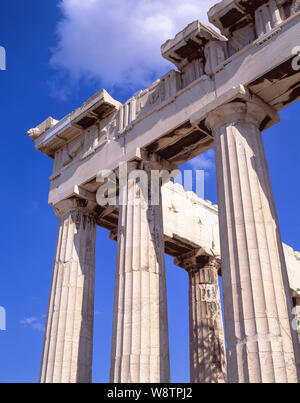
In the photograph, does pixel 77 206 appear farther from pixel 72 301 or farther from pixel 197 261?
pixel 197 261

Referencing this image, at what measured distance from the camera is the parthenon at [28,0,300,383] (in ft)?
53.6

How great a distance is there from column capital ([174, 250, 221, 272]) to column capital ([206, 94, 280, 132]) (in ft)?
42.3

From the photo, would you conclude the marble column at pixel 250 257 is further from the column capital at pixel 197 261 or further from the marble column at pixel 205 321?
the column capital at pixel 197 261

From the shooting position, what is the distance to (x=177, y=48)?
2264 cm

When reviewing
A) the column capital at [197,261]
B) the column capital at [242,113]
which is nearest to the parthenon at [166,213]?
the column capital at [242,113]

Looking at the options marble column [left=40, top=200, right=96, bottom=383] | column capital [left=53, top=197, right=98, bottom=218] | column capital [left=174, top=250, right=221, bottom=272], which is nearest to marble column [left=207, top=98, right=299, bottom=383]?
column capital [left=53, top=197, right=98, bottom=218]

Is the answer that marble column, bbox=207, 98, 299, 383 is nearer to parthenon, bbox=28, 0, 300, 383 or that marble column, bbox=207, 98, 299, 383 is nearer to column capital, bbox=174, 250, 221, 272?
parthenon, bbox=28, 0, 300, 383

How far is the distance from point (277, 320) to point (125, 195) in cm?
1023

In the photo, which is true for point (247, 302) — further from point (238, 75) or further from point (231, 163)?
point (238, 75)

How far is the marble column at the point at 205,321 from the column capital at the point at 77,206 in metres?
7.81

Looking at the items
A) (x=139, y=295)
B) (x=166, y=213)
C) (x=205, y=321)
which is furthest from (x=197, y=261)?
(x=139, y=295)

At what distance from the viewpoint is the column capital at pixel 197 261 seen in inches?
1248
